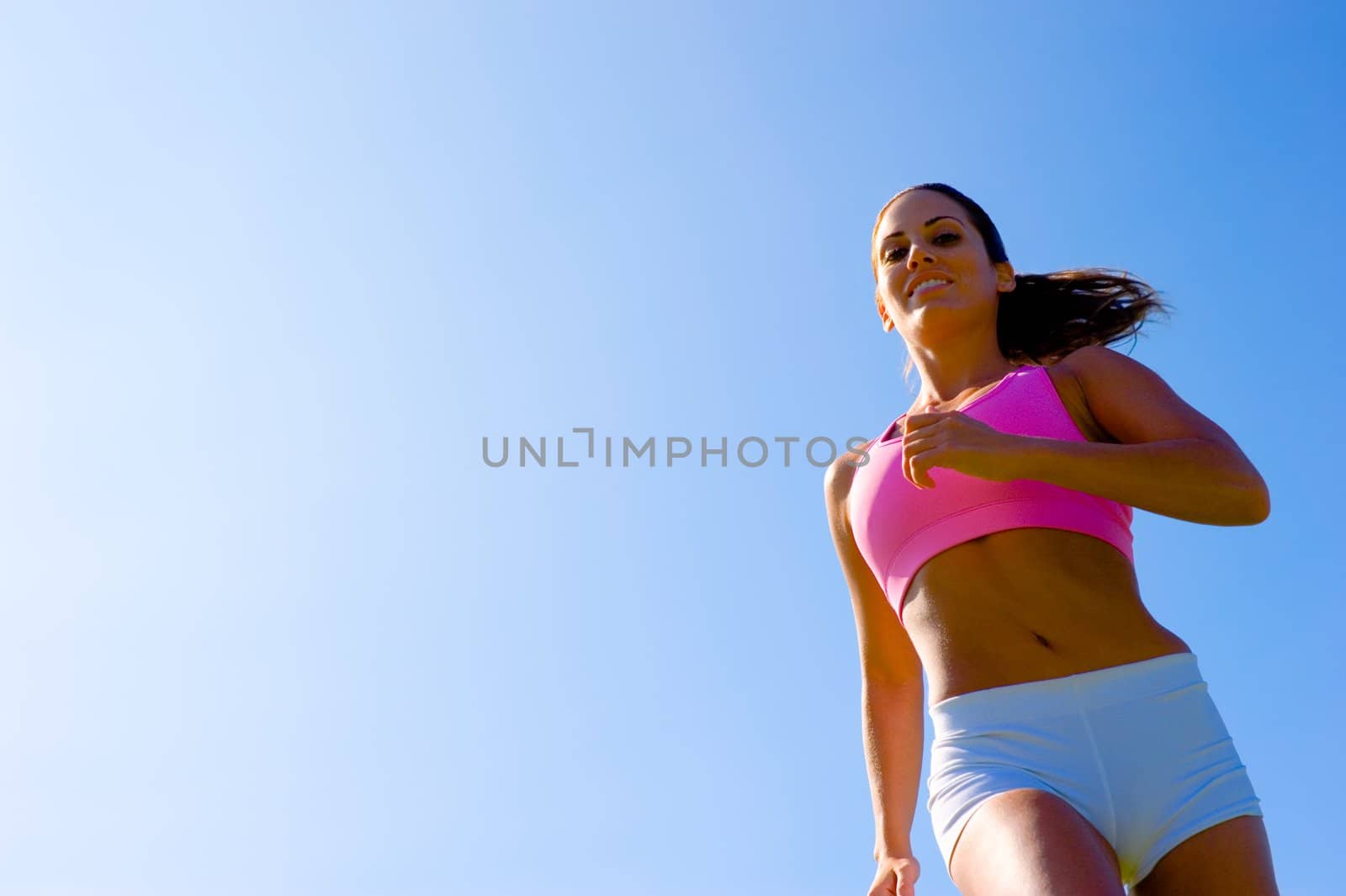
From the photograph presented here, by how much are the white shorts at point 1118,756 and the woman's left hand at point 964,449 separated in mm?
751

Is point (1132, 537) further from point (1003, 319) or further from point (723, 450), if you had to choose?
point (723, 450)

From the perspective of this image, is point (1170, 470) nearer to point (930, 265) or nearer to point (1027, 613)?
point (1027, 613)

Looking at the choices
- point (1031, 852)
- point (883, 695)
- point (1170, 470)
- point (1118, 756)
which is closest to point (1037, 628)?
point (1118, 756)

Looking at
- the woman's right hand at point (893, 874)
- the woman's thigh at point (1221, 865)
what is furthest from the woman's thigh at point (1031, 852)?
the woman's right hand at point (893, 874)

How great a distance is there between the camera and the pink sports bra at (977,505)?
4293mm

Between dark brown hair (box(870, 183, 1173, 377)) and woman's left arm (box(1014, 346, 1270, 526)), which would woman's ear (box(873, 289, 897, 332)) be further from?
woman's left arm (box(1014, 346, 1270, 526))

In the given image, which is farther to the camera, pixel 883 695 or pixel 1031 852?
pixel 883 695

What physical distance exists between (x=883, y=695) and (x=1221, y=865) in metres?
1.46

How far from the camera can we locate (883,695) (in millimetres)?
4926

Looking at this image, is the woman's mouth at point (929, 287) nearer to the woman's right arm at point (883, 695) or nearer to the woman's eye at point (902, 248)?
the woman's eye at point (902, 248)

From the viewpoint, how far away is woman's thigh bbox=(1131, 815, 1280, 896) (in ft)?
12.1

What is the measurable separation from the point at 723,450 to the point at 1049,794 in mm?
3738

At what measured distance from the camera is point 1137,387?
435 cm

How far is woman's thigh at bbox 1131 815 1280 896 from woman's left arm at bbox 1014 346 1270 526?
93 centimetres
